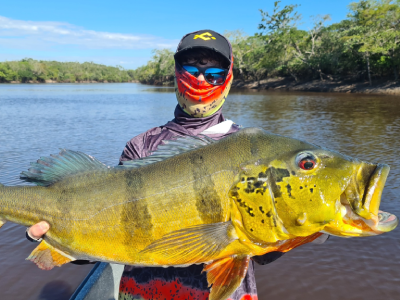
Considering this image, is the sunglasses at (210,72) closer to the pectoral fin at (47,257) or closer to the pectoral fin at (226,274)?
the pectoral fin at (226,274)

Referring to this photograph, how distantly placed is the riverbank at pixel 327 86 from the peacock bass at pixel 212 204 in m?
38.5

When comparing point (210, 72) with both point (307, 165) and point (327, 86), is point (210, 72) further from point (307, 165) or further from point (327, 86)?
point (327, 86)

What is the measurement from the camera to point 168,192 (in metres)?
1.82

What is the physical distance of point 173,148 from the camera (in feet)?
6.58

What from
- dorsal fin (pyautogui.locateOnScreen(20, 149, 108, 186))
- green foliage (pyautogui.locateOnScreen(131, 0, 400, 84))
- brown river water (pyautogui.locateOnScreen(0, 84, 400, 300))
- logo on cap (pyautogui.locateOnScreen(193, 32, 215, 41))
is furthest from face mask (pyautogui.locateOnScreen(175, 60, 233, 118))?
green foliage (pyautogui.locateOnScreen(131, 0, 400, 84))

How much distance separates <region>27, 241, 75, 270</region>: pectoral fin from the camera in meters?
2.06

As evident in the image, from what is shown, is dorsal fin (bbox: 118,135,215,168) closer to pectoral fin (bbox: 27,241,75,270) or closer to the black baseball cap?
pectoral fin (bbox: 27,241,75,270)

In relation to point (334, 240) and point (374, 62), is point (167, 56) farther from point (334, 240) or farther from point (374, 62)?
point (334, 240)

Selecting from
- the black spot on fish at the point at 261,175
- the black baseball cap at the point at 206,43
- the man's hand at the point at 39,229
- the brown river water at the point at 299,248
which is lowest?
the brown river water at the point at 299,248

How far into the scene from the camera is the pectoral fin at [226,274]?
1.81 metres

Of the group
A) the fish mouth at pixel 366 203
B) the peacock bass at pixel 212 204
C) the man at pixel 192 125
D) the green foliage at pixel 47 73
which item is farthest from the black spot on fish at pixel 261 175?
the green foliage at pixel 47 73

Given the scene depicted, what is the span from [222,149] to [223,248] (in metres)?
0.54

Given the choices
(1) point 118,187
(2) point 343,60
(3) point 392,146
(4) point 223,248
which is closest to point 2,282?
(1) point 118,187

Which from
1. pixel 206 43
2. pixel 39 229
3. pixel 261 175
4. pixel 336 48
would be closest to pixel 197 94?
pixel 206 43
